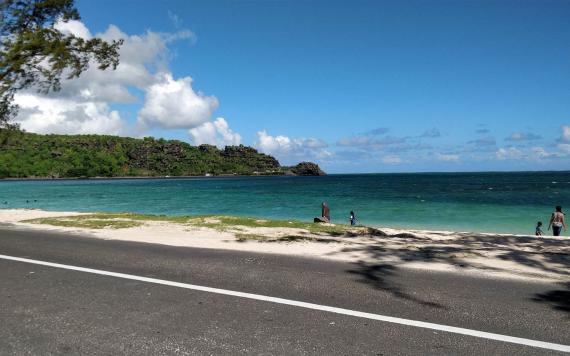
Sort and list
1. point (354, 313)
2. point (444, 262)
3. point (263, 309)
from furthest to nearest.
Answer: point (444, 262) → point (263, 309) → point (354, 313)

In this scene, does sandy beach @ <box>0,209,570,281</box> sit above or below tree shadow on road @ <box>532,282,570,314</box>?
below

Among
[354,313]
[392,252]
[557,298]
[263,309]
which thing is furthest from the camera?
[392,252]

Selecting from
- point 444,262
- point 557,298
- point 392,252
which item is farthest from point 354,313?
point 392,252

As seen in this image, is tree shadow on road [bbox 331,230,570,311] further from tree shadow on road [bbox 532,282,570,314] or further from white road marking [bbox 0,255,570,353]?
white road marking [bbox 0,255,570,353]

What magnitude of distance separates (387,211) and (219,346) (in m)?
39.4

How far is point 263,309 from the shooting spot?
5.29 metres

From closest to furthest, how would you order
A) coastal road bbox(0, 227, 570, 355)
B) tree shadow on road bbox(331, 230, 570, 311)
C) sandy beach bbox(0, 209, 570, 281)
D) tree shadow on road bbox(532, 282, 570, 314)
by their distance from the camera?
coastal road bbox(0, 227, 570, 355) → tree shadow on road bbox(532, 282, 570, 314) → tree shadow on road bbox(331, 230, 570, 311) → sandy beach bbox(0, 209, 570, 281)

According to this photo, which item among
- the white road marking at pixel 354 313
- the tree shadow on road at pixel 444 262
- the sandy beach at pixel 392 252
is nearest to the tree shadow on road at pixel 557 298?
the tree shadow on road at pixel 444 262

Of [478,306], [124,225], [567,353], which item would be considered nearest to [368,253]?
[478,306]

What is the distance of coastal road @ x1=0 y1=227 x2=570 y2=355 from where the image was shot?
4.20m

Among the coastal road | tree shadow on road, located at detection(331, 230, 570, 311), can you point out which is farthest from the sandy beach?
the coastal road

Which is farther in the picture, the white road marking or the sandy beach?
the sandy beach

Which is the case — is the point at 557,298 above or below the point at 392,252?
above

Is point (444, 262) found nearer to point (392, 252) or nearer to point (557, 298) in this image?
point (392, 252)
